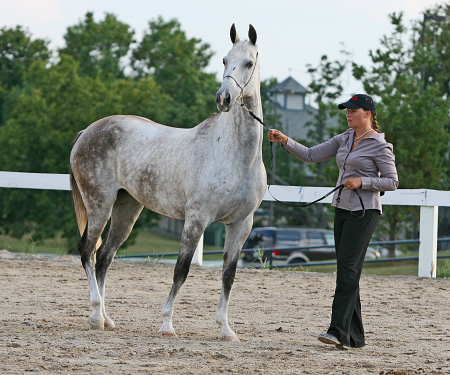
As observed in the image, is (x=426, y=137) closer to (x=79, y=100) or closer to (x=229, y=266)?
(x=229, y=266)

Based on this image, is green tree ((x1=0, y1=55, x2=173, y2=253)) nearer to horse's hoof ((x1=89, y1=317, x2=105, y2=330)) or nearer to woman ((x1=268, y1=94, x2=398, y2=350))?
horse's hoof ((x1=89, y1=317, x2=105, y2=330))

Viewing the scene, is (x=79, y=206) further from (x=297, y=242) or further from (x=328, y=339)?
(x=297, y=242)

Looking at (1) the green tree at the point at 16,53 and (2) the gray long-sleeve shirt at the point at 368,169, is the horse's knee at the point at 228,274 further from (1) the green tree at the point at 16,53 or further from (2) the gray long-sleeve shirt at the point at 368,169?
(1) the green tree at the point at 16,53

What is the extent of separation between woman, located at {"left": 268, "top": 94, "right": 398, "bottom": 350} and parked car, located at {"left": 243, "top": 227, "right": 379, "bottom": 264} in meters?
17.3

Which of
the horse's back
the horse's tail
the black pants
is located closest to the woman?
the black pants

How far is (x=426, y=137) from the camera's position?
17.3 m

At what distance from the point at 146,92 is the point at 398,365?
3165 cm

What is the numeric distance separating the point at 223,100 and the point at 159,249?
3093 cm

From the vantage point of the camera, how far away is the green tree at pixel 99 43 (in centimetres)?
4447

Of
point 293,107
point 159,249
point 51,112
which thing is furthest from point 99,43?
point 293,107

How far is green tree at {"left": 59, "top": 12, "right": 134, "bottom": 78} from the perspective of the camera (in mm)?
44469

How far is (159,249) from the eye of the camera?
113 feet

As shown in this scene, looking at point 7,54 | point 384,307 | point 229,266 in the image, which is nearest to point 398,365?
point 229,266

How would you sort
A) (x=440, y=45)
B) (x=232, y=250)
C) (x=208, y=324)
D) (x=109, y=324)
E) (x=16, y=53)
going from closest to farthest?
(x=232, y=250)
(x=109, y=324)
(x=208, y=324)
(x=440, y=45)
(x=16, y=53)
